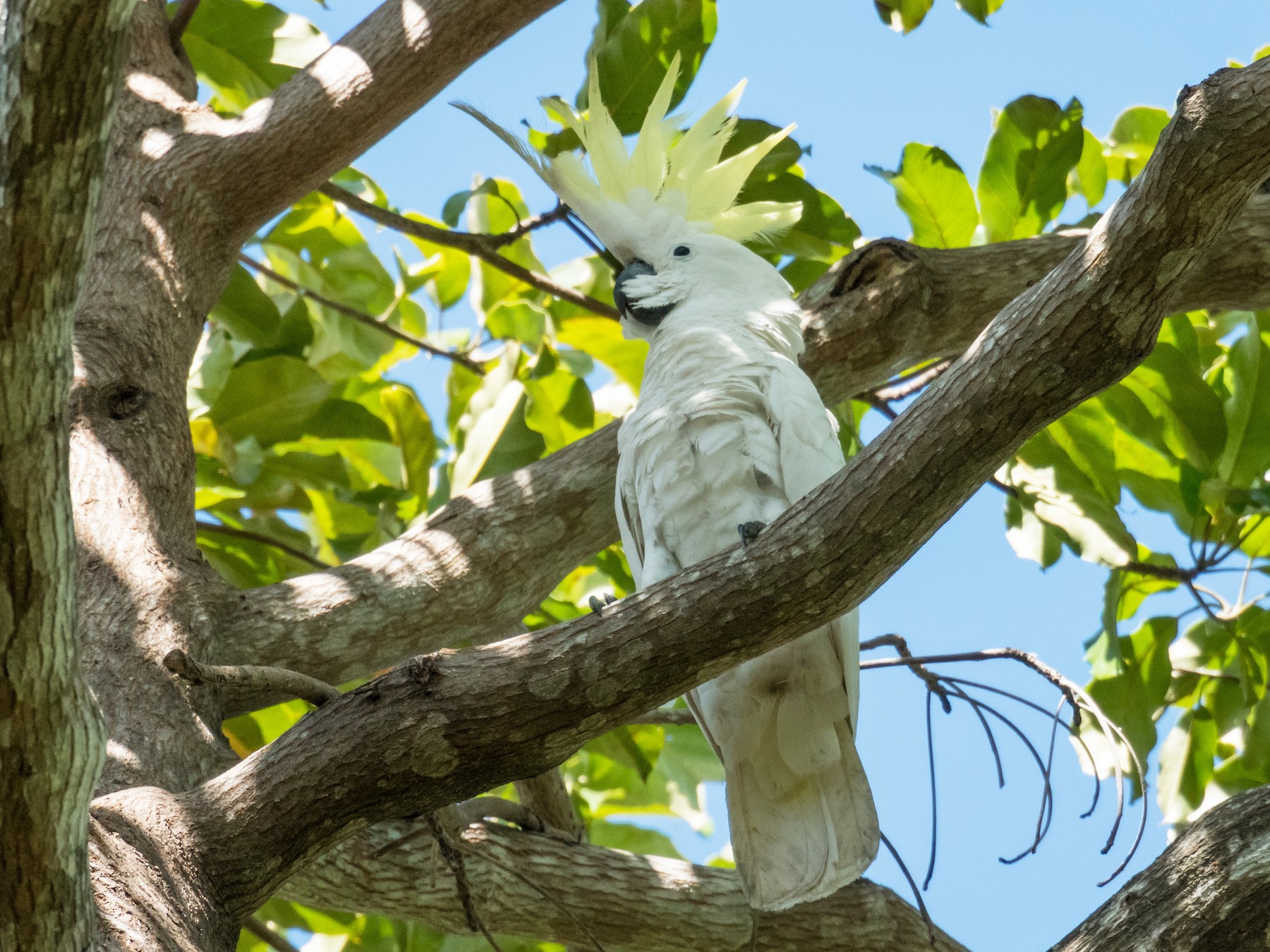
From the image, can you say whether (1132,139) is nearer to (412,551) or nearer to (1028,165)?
(1028,165)

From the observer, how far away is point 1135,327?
1.50m

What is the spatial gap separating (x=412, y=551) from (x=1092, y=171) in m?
2.22

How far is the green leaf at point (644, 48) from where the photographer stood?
2904 mm

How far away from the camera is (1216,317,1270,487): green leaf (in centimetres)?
284

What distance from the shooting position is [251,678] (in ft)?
5.41

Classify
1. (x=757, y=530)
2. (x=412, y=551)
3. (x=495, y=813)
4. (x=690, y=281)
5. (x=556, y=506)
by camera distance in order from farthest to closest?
(x=690, y=281)
(x=556, y=506)
(x=412, y=551)
(x=495, y=813)
(x=757, y=530)

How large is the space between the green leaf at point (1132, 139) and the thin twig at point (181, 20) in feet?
8.55

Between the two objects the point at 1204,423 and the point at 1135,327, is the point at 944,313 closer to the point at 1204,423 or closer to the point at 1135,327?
the point at 1204,423

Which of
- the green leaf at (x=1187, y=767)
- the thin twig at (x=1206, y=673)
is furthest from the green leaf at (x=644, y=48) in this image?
the green leaf at (x=1187, y=767)

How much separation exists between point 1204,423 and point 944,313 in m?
0.70

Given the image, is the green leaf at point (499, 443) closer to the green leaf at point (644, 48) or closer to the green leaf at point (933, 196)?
the green leaf at point (644, 48)

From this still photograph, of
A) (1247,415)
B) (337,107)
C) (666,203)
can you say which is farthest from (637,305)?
(1247,415)

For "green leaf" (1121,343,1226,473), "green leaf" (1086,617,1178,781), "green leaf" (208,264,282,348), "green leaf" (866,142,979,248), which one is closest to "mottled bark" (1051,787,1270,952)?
"green leaf" (1086,617,1178,781)

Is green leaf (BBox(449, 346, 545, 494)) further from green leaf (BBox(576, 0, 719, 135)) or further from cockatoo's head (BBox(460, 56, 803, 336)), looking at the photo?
green leaf (BBox(576, 0, 719, 135))
